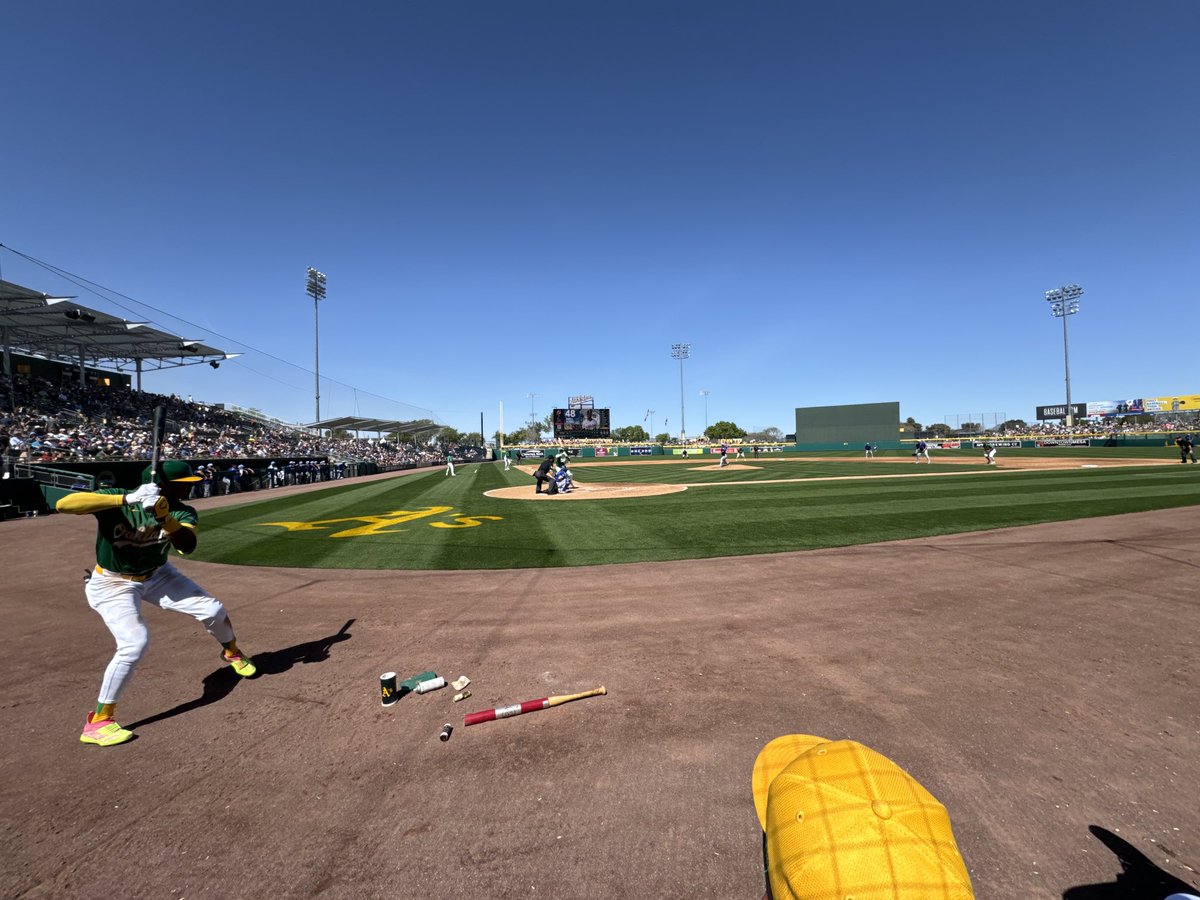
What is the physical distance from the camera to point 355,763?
3395 millimetres

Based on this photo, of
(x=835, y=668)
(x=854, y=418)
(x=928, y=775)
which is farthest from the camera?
(x=854, y=418)

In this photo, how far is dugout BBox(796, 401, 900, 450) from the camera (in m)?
77.3

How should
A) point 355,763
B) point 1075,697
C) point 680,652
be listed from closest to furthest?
point 355,763 < point 1075,697 < point 680,652

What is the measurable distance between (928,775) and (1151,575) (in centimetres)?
698

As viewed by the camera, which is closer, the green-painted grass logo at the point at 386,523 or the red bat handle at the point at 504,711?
the red bat handle at the point at 504,711

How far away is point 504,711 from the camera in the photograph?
3816 millimetres

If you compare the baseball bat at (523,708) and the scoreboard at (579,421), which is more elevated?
the scoreboard at (579,421)

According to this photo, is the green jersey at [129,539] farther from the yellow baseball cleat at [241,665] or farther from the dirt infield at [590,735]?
the dirt infield at [590,735]

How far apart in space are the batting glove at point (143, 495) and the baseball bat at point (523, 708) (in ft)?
10.6

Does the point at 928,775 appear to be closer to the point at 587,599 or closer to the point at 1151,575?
the point at 587,599

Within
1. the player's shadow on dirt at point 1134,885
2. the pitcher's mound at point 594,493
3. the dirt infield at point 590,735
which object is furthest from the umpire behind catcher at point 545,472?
the player's shadow on dirt at point 1134,885

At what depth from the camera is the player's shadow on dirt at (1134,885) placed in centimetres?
221

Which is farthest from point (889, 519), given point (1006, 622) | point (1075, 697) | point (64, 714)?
point (64, 714)

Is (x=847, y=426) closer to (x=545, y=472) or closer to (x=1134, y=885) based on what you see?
(x=545, y=472)
